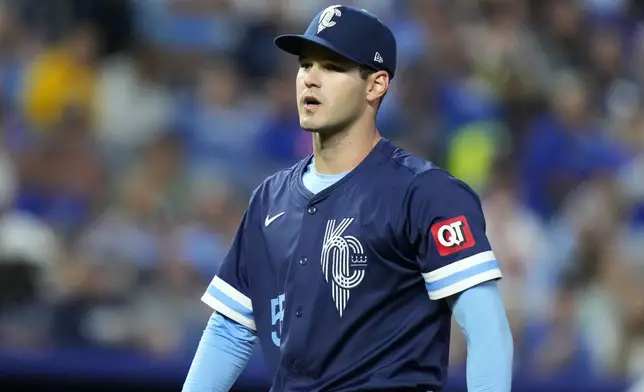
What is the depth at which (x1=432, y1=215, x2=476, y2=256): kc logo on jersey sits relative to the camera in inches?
112

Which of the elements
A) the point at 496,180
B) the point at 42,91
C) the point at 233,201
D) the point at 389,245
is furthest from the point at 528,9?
the point at 389,245

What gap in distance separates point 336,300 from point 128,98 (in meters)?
5.33

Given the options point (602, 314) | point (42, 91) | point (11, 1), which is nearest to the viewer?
point (602, 314)

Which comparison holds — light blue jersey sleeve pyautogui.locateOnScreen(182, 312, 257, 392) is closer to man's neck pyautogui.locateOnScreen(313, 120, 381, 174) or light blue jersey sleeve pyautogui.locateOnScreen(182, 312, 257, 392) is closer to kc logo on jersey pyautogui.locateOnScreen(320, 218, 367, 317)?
kc logo on jersey pyautogui.locateOnScreen(320, 218, 367, 317)

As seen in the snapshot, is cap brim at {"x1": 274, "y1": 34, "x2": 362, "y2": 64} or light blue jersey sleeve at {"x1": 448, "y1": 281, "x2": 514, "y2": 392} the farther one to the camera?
cap brim at {"x1": 274, "y1": 34, "x2": 362, "y2": 64}

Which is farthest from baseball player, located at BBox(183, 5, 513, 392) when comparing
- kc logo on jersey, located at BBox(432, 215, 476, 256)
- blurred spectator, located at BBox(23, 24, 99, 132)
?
blurred spectator, located at BBox(23, 24, 99, 132)

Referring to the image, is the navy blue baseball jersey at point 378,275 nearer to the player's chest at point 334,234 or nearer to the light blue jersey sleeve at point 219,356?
the player's chest at point 334,234

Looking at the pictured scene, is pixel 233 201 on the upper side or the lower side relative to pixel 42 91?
lower

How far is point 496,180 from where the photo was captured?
6.96m

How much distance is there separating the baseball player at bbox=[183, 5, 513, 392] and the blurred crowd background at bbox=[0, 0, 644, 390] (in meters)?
3.17

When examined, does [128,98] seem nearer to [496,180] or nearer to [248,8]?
[248,8]

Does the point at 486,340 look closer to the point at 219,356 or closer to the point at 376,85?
the point at 376,85

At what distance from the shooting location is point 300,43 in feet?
10.3

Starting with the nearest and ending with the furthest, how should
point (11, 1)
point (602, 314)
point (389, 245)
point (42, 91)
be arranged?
point (389, 245)
point (602, 314)
point (42, 91)
point (11, 1)
